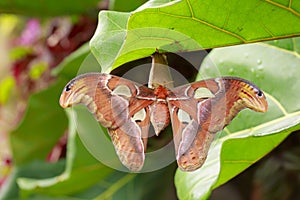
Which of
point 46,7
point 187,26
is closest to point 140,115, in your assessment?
point 187,26

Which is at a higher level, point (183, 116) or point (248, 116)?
point (183, 116)

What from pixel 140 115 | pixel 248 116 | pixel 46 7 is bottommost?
pixel 46 7

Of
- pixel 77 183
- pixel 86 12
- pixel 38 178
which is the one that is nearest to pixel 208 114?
pixel 77 183

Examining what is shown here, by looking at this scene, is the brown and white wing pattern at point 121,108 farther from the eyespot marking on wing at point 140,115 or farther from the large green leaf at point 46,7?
the large green leaf at point 46,7

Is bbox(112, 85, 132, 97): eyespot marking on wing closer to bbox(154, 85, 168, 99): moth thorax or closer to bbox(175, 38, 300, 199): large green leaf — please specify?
bbox(154, 85, 168, 99): moth thorax

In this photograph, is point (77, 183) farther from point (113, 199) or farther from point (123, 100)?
point (123, 100)

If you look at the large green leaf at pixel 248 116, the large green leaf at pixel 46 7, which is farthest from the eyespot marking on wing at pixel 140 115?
the large green leaf at pixel 46 7

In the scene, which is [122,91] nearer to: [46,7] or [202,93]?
[202,93]
